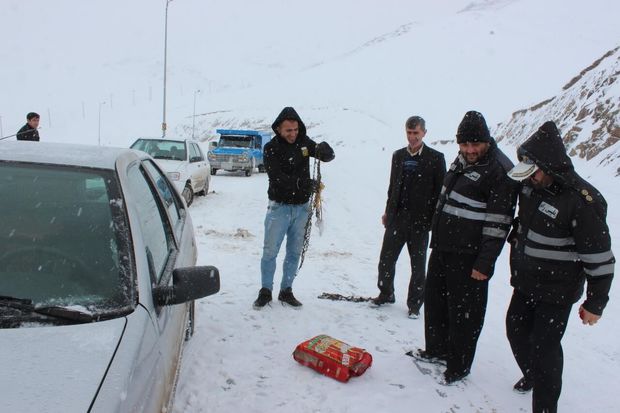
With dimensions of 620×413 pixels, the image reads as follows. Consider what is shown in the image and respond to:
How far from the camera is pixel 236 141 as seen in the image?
20.6m

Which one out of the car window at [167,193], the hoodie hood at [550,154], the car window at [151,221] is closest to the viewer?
the car window at [151,221]

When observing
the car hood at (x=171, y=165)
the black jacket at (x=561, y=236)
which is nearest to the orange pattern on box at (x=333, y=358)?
the black jacket at (x=561, y=236)

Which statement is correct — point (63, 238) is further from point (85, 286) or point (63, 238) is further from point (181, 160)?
point (181, 160)

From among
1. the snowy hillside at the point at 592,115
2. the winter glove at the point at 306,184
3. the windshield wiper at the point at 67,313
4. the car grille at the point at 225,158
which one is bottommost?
the windshield wiper at the point at 67,313

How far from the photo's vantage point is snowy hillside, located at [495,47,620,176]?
12578mm

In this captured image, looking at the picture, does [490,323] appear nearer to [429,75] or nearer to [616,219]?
Result: [616,219]

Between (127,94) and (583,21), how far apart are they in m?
92.1

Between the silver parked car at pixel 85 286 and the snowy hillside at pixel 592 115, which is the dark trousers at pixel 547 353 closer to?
the silver parked car at pixel 85 286

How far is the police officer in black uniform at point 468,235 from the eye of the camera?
3.29m

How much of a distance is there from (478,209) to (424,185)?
49.9 inches

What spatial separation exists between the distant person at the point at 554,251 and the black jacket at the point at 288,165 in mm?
2131

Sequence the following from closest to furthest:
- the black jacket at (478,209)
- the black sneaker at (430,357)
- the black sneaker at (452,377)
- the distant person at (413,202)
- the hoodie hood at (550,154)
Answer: the hoodie hood at (550,154) → the black jacket at (478,209) → the black sneaker at (452,377) → the black sneaker at (430,357) → the distant person at (413,202)

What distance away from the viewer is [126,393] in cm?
160

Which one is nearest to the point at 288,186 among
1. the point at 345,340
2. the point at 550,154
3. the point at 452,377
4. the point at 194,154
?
the point at 345,340
